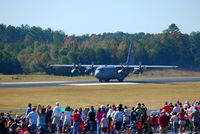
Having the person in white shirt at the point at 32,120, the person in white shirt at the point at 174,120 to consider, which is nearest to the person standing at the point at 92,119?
the person in white shirt at the point at 32,120

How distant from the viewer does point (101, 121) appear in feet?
94.6

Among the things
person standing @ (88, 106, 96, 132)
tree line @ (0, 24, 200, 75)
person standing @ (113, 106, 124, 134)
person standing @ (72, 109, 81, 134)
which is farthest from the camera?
tree line @ (0, 24, 200, 75)

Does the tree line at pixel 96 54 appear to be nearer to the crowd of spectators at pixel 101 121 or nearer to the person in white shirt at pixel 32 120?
the crowd of spectators at pixel 101 121

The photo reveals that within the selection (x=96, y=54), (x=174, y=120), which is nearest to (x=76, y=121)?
(x=174, y=120)

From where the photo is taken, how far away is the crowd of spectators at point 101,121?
28016mm

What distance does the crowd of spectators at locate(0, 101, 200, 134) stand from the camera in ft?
91.9

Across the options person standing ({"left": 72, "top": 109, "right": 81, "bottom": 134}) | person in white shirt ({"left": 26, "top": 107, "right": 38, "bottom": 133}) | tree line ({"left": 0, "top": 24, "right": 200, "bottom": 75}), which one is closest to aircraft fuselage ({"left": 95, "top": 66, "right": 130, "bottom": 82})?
tree line ({"left": 0, "top": 24, "right": 200, "bottom": 75})

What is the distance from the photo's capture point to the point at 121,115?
28.5 metres

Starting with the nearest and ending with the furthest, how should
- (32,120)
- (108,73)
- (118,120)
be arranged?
(32,120) → (118,120) → (108,73)

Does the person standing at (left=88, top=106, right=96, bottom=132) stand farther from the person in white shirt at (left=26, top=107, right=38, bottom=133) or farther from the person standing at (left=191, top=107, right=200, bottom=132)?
the person standing at (left=191, top=107, right=200, bottom=132)

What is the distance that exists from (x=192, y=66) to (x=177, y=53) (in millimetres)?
6737

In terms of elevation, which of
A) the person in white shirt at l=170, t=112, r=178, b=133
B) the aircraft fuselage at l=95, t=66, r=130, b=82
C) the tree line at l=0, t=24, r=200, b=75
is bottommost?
the person in white shirt at l=170, t=112, r=178, b=133

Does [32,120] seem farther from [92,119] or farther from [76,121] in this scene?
[92,119]

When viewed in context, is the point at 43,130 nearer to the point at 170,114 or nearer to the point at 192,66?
the point at 170,114
